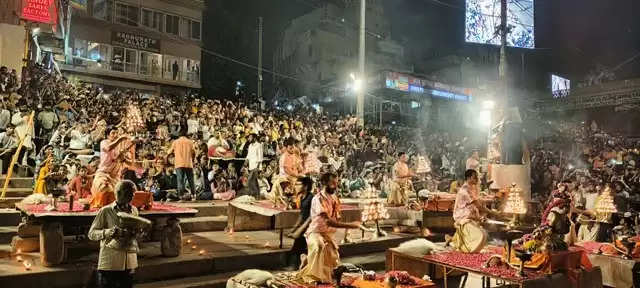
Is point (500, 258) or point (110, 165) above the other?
point (110, 165)

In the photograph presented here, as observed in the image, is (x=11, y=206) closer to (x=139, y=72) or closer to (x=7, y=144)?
(x=7, y=144)

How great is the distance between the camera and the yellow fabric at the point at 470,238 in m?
7.65

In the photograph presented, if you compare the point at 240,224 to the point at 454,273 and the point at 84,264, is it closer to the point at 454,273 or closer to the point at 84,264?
the point at 84,264

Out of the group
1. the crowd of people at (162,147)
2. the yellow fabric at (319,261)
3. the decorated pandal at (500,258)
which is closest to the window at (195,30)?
the crowd of people at (162,147)

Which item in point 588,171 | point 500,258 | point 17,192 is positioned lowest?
point 500,258

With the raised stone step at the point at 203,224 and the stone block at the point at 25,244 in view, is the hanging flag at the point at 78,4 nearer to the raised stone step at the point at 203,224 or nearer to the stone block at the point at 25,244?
the raised stone step at the point at 203,224

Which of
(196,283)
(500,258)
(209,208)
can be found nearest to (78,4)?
(209,208)

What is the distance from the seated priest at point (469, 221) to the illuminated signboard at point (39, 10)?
655 inches

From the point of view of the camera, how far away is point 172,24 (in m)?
34.1

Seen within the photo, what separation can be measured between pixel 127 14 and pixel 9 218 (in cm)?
2684

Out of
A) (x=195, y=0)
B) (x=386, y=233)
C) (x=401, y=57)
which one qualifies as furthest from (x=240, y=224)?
(x=401, y=57)

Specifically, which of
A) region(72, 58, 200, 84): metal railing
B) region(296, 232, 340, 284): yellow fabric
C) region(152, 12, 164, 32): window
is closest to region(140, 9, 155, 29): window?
region(152, 12, 164, 32): window

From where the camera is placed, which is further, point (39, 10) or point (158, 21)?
point (158, 21)

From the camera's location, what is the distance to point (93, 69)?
30562mm
